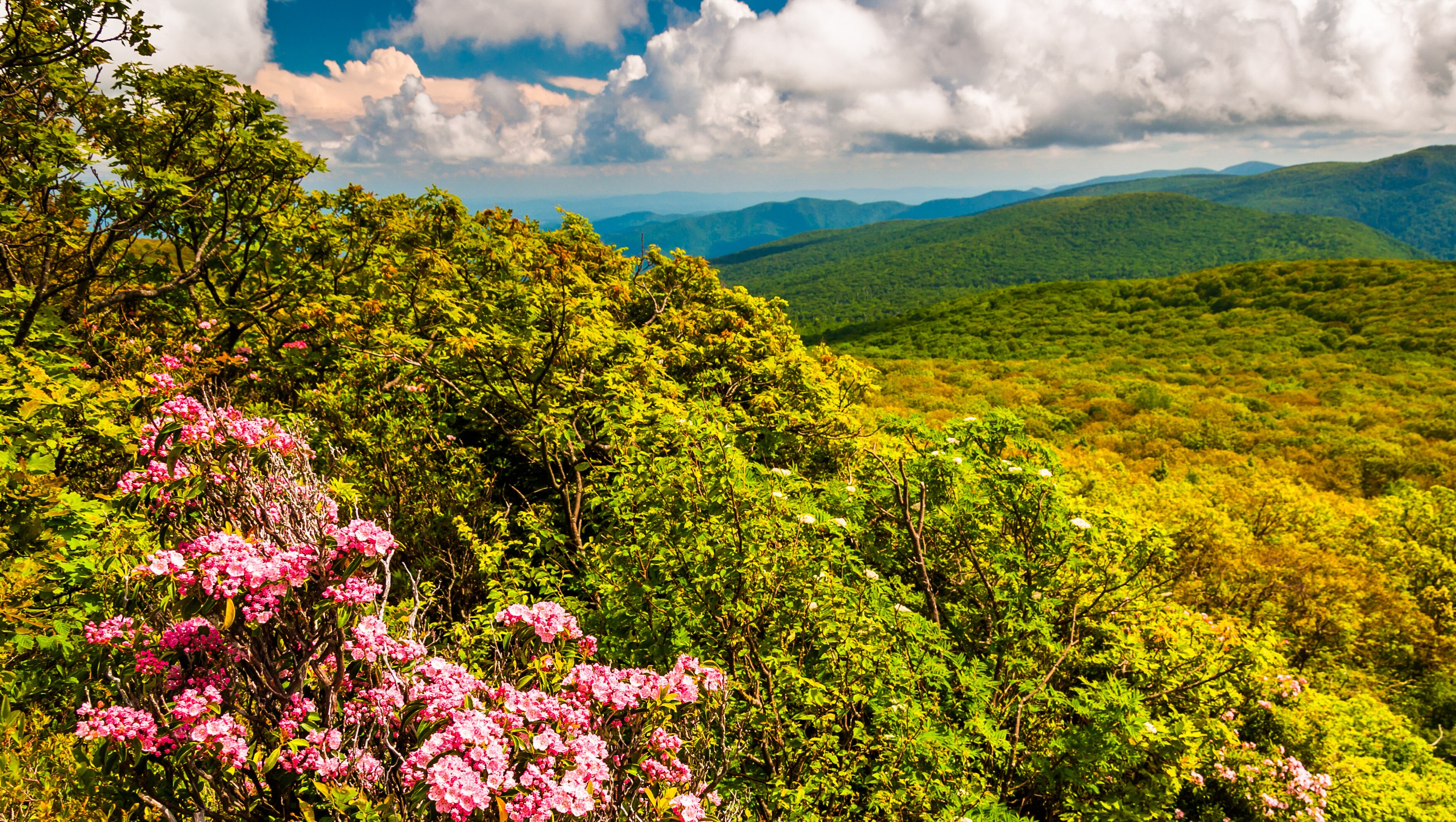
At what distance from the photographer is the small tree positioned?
289 centimetres

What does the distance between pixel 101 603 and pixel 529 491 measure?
7152 mm

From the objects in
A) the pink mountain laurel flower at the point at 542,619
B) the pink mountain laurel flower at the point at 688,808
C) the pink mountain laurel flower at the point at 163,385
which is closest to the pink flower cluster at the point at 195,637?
the pink mountain laurel flower at the point at 542,619

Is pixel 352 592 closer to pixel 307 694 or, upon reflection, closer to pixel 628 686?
pixel 307 694

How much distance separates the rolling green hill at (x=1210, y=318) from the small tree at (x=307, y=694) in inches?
2845

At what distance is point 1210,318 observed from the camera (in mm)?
77875

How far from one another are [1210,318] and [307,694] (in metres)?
99.6

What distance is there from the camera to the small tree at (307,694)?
289cm

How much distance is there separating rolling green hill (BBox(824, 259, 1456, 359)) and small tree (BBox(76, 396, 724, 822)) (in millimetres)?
72270

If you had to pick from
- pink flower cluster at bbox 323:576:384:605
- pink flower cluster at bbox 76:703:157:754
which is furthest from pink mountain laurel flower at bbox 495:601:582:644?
pink flower cluster at bbox 76:703:157:754

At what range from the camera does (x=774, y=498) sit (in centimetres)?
573

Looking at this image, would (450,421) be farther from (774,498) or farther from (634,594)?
(774,498)

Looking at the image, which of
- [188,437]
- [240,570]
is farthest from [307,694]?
[188,437]

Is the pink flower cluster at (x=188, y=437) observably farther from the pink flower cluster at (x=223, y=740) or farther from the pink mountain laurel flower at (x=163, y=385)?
the pink flower cluster at (x=223, y=740)

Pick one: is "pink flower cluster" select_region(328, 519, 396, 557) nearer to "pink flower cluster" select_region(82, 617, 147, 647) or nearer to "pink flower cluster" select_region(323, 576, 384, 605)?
"pink flower cluster" select_region(323, 576, 384, 605)
